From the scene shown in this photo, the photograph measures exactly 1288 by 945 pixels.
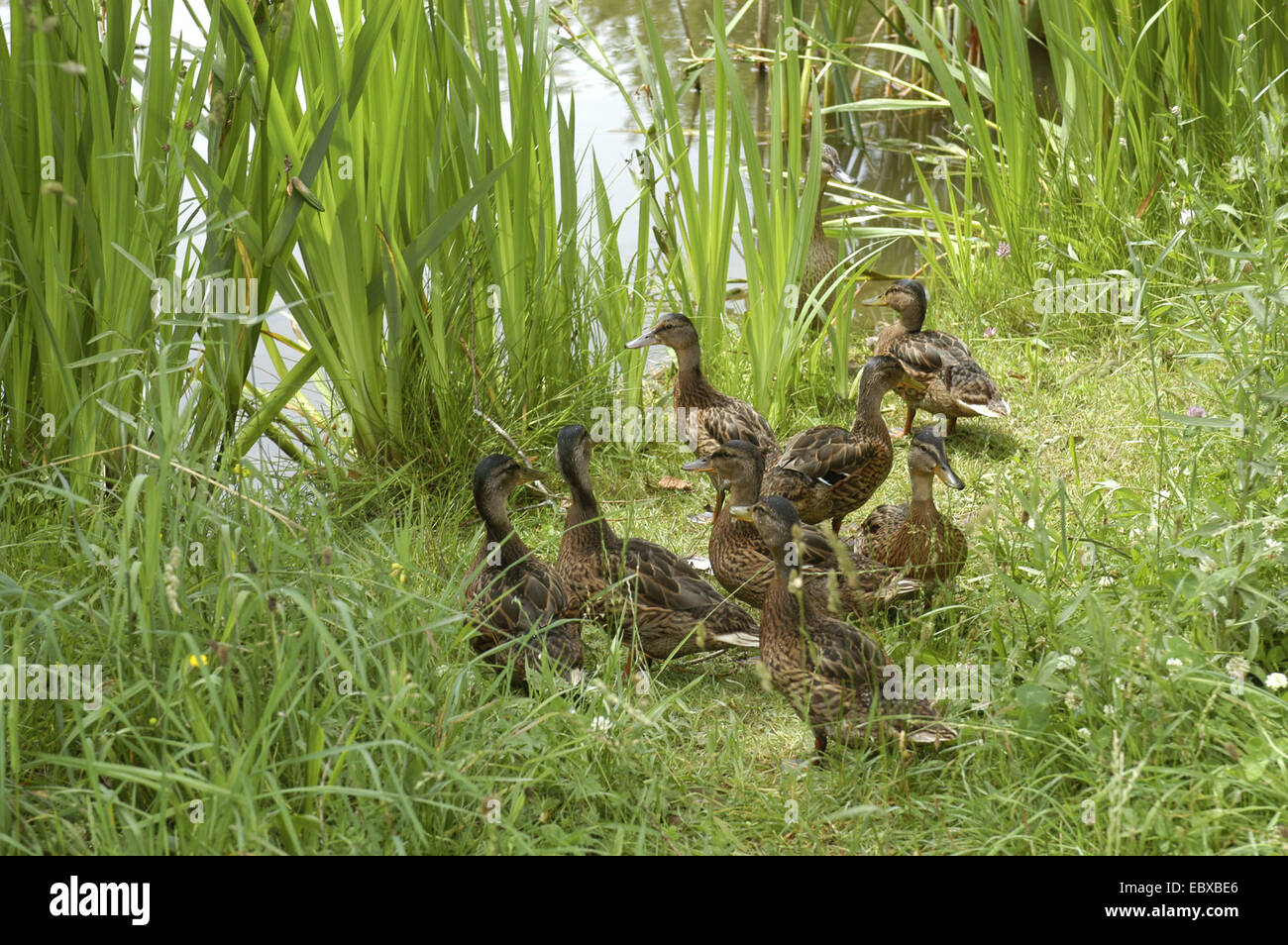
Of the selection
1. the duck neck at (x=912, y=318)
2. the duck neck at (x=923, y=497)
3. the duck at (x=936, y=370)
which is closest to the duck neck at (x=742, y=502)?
the duck neck at (x=923, y=497)

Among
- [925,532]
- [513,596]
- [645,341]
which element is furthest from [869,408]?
[513,596]

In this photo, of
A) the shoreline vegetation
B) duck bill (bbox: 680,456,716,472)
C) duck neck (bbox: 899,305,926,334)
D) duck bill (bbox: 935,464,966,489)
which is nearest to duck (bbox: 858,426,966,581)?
duck bill (bbox: 935,464,966,489)

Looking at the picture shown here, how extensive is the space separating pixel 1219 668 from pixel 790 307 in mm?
2593

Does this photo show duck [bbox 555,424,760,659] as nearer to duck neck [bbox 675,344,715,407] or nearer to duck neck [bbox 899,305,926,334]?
duck neck [bbox 675,344,715,407]

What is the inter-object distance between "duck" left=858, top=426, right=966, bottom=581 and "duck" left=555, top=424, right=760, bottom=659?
544mm

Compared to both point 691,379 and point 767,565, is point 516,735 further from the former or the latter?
point 691,379

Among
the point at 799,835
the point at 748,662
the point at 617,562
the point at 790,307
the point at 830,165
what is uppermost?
the point at 830,165

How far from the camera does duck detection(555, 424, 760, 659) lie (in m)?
3.79

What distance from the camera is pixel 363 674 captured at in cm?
255

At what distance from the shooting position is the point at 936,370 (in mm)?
5184

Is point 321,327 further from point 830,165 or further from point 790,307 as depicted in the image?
point 830,165

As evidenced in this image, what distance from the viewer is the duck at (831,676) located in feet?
10.3

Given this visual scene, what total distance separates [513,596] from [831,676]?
958 millimetres
